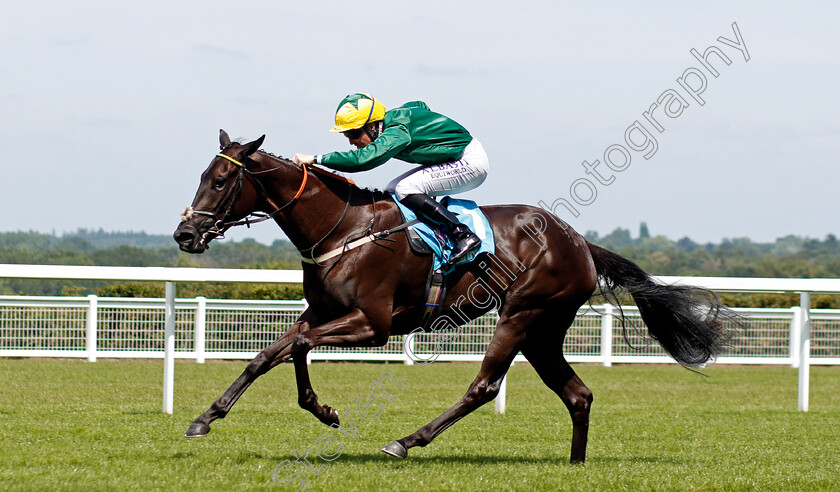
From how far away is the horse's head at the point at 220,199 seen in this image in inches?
184

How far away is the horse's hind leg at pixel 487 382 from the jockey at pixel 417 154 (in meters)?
0.53

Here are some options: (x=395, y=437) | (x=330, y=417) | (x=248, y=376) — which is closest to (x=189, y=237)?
(x=248, y=376)

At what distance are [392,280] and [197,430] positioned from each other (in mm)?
1268

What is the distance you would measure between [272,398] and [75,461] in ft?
12.1

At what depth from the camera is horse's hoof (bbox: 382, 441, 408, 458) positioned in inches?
189

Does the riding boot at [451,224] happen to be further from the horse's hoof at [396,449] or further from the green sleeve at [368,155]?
the horse's hoof at [396,449]

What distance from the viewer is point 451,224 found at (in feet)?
16.7

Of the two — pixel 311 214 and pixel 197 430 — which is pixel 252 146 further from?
pixel 197 430

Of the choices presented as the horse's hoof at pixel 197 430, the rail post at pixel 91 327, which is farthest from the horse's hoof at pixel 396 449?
the rail post at pixel 91 327

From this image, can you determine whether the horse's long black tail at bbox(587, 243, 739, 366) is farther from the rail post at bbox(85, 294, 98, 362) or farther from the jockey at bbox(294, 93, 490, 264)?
the rail post at bbox(85, 294, 98, 362)

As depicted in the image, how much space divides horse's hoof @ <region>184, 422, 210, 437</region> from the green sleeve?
149 centimetres

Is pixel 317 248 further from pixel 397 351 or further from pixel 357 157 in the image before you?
pixel 397 351

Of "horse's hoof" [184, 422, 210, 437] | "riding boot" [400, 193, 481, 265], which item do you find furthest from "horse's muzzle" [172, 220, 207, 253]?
"riding boot" [400, 193, 481, 265]

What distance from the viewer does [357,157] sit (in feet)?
16.1
